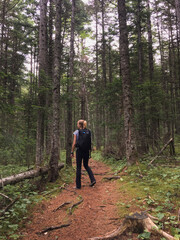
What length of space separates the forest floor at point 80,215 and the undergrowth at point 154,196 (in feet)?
0.48

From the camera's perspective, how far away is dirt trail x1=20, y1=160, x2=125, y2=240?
3.01m

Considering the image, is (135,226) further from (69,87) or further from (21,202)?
(69,87)

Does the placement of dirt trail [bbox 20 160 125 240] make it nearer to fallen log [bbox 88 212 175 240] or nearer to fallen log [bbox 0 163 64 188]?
fallen log [bbox 88 212 175 240]

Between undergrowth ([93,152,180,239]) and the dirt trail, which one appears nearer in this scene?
undergrowth ([93,152,180,239])

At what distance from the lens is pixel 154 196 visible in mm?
4078

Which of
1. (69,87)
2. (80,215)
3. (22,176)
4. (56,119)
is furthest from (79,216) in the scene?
(69,87)

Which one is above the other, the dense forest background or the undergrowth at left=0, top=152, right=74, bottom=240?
the dense forest background

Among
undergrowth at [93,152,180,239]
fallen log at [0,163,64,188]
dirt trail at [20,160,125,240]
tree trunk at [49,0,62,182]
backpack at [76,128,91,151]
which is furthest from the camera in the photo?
tree trunk at [49,0,62,182]

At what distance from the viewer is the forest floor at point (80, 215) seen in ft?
9.90

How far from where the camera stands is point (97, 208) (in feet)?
13.4

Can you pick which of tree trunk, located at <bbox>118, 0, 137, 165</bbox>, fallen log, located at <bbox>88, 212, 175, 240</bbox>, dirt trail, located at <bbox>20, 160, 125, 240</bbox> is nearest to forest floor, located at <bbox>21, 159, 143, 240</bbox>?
dirt trail, located at <bbox>20, 160, 125, 240</bbox>

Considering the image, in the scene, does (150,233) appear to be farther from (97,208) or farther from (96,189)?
(96,189)

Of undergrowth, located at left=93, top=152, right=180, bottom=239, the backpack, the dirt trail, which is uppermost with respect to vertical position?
the backpack

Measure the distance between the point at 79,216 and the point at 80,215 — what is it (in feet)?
0.17
